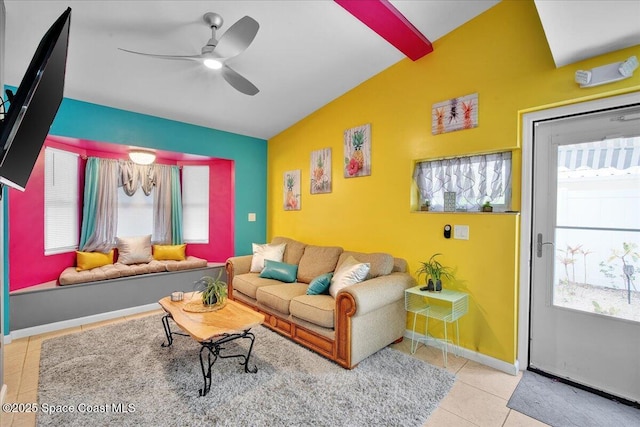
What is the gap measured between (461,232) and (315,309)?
1563 millimetres

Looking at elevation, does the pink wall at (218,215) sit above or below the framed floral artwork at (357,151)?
below

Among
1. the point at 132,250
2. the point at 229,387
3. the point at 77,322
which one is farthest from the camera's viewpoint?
the point at 132,250

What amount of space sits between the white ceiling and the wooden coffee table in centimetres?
235

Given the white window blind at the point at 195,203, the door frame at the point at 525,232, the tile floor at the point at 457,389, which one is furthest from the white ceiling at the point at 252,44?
the tile floor at the point at 457,389

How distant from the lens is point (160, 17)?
2320 millimetres

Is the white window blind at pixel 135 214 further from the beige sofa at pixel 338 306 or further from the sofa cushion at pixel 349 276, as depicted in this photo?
the sofa cushion at pixel 349 276

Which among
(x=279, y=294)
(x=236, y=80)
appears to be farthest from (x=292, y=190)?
(x=236, y=80)

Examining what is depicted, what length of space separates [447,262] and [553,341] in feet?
3.30

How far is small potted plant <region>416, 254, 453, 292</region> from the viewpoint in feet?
8.86

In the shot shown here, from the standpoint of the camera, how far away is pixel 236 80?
2557 mm

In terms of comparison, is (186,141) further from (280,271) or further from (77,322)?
(77,322)

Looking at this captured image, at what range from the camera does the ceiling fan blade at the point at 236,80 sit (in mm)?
2459

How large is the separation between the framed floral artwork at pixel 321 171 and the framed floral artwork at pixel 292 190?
341 millimetres

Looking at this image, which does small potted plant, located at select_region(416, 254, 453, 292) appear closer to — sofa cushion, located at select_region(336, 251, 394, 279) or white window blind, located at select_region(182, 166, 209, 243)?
sofa cushion, located at select_region(336, 251, 394, 279)
